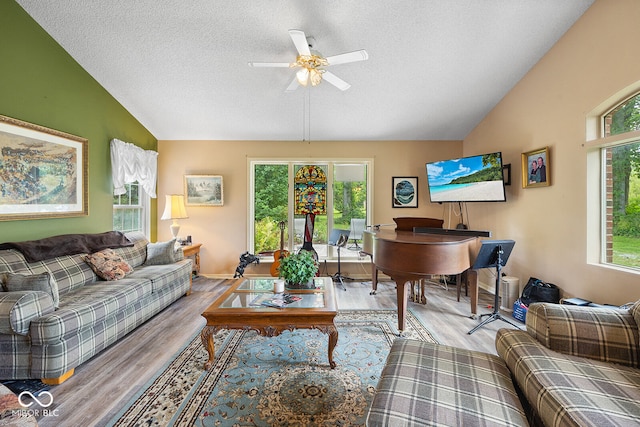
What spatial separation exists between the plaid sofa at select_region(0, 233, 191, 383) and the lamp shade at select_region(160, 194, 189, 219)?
1.23 meters

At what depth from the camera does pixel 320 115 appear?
13.3 ft

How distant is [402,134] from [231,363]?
13.2ft

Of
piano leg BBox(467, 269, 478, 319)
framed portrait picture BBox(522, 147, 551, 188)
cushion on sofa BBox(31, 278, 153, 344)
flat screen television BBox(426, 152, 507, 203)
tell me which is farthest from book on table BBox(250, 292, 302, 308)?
framed portrait picture BBox(522, 147, 551, 188)

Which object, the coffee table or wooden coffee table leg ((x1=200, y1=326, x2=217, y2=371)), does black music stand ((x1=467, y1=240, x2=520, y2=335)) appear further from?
wooden coffee table leg ((x1=200, y1=326, x2=217, y2=371))

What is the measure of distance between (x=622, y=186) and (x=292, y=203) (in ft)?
12.9

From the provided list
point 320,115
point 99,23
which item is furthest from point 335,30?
point 99,23

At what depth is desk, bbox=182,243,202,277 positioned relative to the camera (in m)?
4.10

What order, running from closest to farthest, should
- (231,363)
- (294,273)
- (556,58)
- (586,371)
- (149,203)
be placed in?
1. (586,371)
2. (231,363)
3. (294,273)
4. (556,58)
5. (149,203)

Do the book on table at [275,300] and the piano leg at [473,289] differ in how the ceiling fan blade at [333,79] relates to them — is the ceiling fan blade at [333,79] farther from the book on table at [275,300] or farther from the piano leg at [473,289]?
the piano leg at [473,289]

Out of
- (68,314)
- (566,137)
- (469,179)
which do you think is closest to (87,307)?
(68,314)

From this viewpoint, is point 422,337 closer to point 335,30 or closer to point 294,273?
point 294,273

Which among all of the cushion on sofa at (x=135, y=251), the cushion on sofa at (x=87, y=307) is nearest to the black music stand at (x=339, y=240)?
the cushion on sofa at (x=87, y=307)

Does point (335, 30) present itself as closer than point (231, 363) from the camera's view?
No

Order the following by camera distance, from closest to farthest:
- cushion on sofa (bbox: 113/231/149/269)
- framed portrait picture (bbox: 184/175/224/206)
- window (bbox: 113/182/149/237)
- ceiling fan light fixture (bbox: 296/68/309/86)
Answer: ceiling fan light fixture (bbox: 296/68/309/86) → cushion on sofa (bbox: 113/231/149/269) → window (bbox: 113/182/149/237) → framed portrait picture (bbox: 184/175/224/206)
